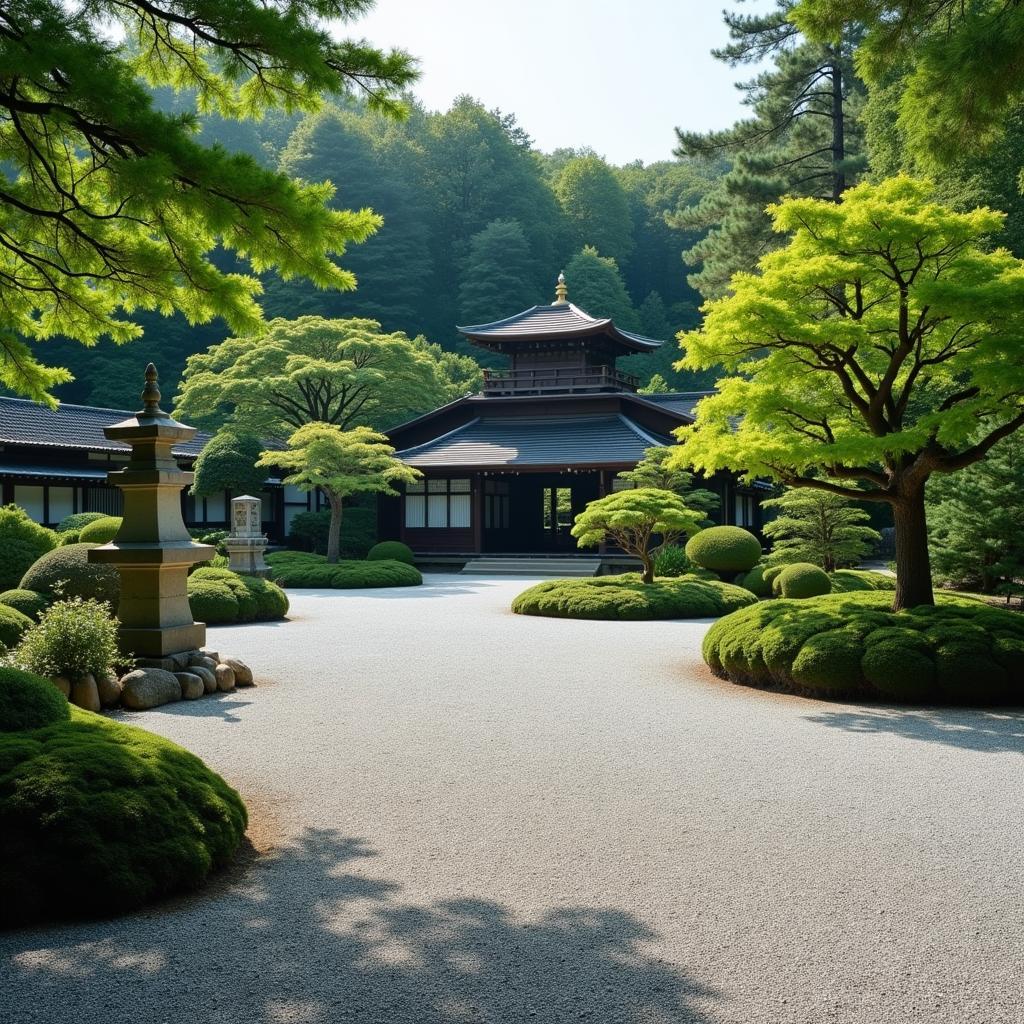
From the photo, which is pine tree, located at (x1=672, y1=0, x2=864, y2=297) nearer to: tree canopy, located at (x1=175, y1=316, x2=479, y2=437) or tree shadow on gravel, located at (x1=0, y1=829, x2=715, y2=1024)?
tree canopy, located at (x1=175, y1=316, x2=479, y2=437)

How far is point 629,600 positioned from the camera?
614 inches

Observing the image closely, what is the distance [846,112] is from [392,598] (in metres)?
23.8

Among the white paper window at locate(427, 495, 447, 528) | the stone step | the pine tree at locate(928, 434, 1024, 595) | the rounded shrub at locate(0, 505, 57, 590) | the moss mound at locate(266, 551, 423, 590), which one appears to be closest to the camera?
the rounded shrub at locate(0, 505, 57, 590)

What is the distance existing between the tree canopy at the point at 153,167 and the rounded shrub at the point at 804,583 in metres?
12.6

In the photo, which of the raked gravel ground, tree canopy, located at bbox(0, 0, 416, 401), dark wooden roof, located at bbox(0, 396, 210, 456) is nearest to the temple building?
dark wooden roof, located at bbox(0, 396, 210, 456)

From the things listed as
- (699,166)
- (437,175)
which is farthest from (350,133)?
(699,166)

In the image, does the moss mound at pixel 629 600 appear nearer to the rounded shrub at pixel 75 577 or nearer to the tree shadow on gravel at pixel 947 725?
the rounded shrub at pixel 75 577

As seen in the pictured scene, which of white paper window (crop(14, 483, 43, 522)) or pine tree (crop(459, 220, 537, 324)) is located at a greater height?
pine tree (crop(459, 220, 537, 324))

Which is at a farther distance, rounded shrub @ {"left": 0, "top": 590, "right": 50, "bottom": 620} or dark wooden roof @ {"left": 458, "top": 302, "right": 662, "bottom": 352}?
dark wooden roof @ {"left": 458, "top": 302, "right": 662, "bottom": 352}

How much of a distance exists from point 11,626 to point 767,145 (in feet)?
88.0

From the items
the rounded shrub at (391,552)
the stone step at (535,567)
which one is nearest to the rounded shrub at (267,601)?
the rounded shrub at (391,552)

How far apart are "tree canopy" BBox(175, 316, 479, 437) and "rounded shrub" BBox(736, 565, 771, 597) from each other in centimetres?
1385

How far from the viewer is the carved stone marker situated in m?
19.2

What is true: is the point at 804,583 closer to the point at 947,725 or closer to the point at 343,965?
the point at 947,725
